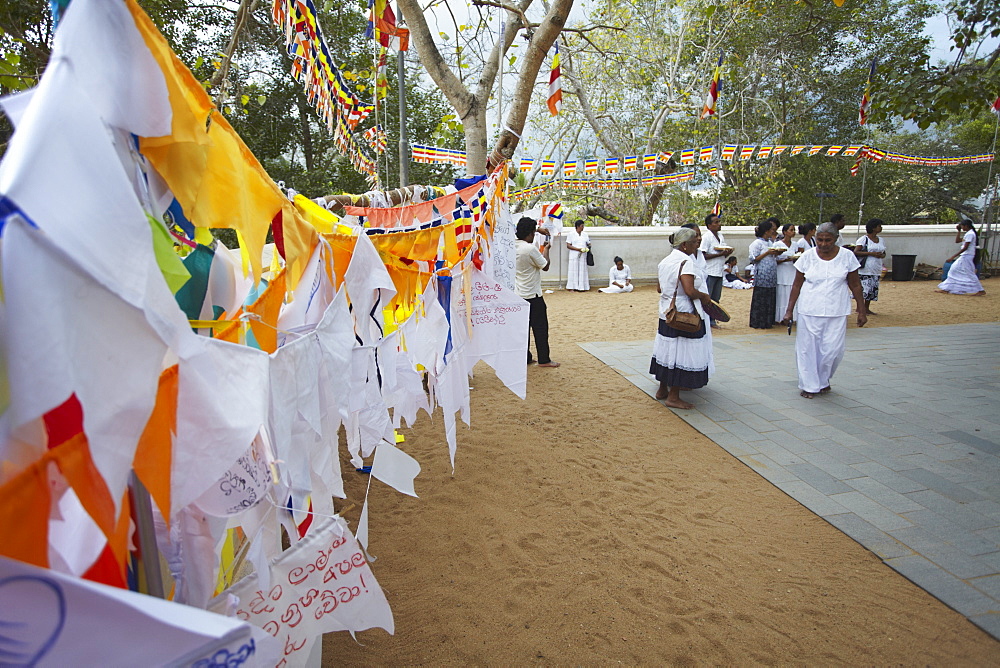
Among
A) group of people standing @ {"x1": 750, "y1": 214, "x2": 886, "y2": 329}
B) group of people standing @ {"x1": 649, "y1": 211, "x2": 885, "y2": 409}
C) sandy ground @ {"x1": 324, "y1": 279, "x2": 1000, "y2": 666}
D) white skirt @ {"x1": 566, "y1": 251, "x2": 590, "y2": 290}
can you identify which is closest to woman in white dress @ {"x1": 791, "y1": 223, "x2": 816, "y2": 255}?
group of people standing @ {"x1": 750, "y1": 214, "x2": 886, "y2": 329}

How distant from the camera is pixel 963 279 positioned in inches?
498

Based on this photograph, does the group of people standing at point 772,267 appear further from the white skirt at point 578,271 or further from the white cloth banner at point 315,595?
the white cloth banner at point 315,595

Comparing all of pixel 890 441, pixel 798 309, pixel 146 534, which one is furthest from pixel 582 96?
pixel 146 534

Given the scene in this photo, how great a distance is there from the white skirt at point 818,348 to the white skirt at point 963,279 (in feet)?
31.1

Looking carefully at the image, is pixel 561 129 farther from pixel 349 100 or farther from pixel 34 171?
pixel 34 171

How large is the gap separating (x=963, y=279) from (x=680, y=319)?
11.3 meters

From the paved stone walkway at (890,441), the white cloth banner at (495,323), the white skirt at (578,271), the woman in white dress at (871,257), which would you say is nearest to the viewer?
the paved stone walkway at (890,441)

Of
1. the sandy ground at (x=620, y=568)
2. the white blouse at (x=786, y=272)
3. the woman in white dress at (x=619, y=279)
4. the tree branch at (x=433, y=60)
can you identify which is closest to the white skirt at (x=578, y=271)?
the woman in white dress at (x=619, y=279)

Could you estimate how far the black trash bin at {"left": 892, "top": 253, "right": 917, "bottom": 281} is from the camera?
49.0ft

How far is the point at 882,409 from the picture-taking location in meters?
5.41

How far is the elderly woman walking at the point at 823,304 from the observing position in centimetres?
543

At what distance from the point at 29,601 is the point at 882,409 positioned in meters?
6.24

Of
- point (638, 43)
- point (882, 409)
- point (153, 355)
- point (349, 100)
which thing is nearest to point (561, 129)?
point (638, 43)

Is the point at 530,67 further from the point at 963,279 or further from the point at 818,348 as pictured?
the point at 963,279
